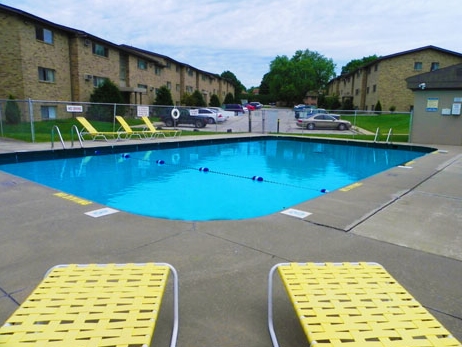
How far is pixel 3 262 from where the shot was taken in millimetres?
3035

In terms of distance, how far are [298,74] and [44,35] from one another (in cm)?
5522

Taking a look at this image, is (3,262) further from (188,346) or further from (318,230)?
(318,230)

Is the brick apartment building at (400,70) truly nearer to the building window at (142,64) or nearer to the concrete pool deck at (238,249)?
the building window at (142,64)

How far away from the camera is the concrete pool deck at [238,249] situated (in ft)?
7.52

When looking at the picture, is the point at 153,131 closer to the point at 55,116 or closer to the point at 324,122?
the point at 55,116

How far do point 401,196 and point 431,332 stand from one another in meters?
4.67

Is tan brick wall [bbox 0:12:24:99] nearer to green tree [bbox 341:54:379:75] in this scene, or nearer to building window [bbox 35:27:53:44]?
building window [bbox 35:27:53:44]

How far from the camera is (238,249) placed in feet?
11.1

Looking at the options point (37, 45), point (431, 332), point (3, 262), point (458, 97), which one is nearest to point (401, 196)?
point (431, 332)

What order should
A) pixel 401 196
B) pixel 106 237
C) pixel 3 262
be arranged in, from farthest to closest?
1. pixel 401 196
2. pixel 106 237
3. pixel 3 262

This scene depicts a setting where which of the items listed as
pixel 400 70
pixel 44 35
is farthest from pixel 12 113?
pixel 400 70

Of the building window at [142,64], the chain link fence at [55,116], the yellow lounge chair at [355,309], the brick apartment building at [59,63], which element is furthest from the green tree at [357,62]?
the yellow lounge chair at [355,309]

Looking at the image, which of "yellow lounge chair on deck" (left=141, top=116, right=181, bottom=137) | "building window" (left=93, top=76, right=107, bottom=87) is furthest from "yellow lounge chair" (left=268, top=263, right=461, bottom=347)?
"building window" (left=93, top=76, right=107, bottom=87)

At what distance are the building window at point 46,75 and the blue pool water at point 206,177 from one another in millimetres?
12100
